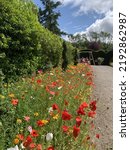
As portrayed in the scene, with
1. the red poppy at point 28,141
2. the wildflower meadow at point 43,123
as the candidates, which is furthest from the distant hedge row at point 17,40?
the red poppy at point 28,141

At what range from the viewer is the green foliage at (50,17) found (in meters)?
55.6

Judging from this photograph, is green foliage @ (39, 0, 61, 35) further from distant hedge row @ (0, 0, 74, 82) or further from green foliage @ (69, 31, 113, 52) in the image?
distant hedge row @ (0, 0, 74, 82)

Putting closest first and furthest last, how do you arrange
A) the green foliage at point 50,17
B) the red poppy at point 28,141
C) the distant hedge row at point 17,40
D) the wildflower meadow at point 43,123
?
the red poppy at point 28,141
the wildflower meadow at point 43,123
the distant hedge row at point 17,40
the green foliage at point 50,17

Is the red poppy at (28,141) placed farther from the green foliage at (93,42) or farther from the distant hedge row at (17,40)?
the green foliage at (93,42)

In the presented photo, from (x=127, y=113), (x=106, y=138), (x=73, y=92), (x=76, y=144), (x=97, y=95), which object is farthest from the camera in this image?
(x=97, y=95)

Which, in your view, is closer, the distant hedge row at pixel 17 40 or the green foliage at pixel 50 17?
the distant hedge row at pixel 17 40

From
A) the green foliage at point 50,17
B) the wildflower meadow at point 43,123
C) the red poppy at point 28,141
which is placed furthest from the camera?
the green foliage at point 50,17

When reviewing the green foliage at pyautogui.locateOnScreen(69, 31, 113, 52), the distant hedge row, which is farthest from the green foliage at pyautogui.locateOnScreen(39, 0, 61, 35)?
the distant hedge row

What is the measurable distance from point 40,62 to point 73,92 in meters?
5.45

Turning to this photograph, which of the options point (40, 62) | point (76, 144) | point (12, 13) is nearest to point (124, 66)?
point (76, 144)

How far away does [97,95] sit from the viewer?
1002 cm

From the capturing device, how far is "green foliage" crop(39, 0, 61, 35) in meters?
55.6

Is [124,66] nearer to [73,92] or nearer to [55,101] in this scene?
[55,101]

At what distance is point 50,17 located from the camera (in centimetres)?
5603
